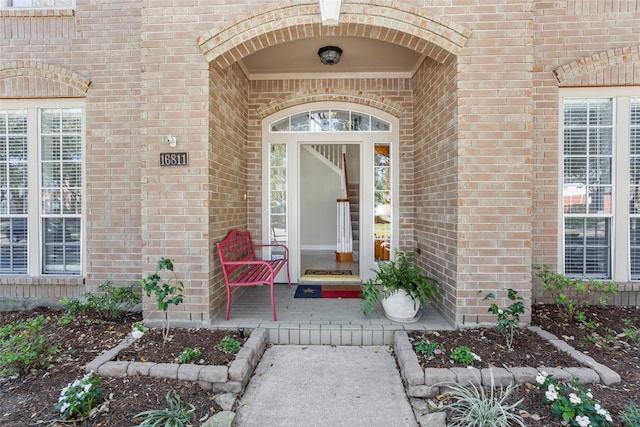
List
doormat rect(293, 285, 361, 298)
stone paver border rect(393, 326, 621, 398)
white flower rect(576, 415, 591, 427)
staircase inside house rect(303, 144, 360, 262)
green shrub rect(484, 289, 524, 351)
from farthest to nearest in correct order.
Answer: staircase inside house rect(303, 144, 360, 262)
doormat rect(293, 285, 361, 298)
green shrub rect(484, 289, 524, 351)
stone paver border rect(393, 326, 621, 398)
white flower rect(576, 415, 591, 427)

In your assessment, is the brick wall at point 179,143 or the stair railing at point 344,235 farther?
the stair railing at point 344,235

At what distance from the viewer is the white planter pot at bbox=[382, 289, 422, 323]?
10.4 ft

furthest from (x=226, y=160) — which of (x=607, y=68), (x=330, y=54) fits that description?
(x=607, y=68)

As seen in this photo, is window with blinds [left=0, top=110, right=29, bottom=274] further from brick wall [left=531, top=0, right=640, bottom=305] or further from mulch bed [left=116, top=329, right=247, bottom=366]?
brick wall [left=531, top=0, right=640, bottom=305]

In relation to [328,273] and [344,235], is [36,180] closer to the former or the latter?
[328,273]

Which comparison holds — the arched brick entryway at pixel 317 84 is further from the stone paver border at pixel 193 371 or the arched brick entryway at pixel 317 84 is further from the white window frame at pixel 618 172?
the white window frame at pixel 618 172

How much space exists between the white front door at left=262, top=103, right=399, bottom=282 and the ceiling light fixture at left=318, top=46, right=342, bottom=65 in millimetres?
769

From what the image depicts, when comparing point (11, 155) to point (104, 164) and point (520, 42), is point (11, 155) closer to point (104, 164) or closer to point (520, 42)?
point (104, 164)

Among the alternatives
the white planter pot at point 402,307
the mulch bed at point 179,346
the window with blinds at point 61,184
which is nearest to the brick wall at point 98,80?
the window with blinds at point 61,184

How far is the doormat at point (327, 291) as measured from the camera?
13.5ft

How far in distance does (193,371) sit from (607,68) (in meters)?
5.21

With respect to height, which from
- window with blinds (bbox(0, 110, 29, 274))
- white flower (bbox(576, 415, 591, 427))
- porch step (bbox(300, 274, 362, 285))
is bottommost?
white flower (bbox(576, 415, 591, 427))

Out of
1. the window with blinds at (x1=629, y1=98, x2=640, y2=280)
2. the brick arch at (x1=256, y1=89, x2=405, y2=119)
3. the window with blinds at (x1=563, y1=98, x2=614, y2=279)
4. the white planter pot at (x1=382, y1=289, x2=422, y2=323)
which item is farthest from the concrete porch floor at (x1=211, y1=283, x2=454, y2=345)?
the brick arch at (x1=256, y1=89, x2=405, y2=119)

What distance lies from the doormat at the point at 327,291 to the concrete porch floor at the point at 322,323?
13.1 inches
